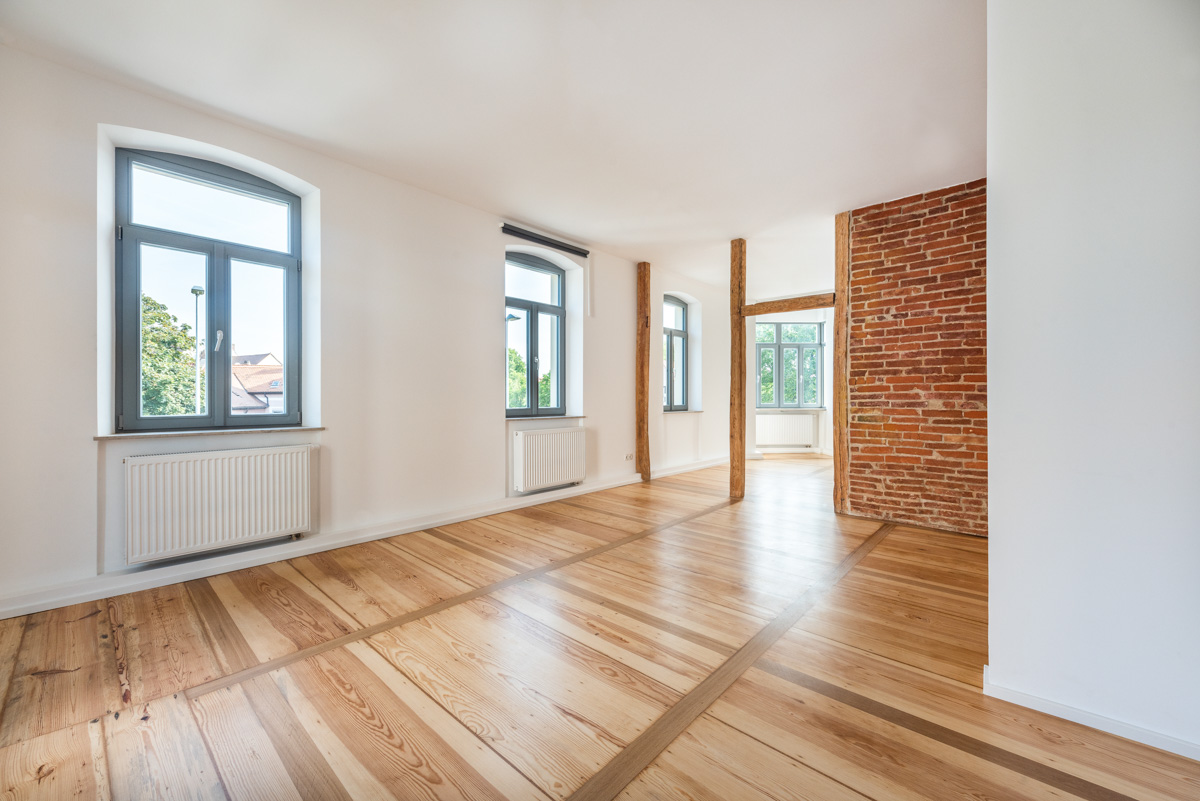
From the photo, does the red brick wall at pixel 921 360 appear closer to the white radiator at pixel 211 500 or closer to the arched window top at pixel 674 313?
the arched window top at pixel 674 313

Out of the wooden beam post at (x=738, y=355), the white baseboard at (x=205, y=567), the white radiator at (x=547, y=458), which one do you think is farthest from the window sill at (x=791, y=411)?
the white baseboard at (x=205, y=567)

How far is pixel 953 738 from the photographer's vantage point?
1541 millimetres

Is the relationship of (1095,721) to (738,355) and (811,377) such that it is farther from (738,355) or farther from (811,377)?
(811,377)

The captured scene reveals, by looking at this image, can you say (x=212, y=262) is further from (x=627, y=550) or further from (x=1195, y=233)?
(x=1195, y=233)

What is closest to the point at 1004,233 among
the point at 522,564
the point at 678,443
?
the point at 522,564

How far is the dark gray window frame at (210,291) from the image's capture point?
2.86 meters

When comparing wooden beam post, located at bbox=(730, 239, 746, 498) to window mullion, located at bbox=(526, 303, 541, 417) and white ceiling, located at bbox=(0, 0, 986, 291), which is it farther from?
window mullion, located at bbox=(526, 303, 541, 417)

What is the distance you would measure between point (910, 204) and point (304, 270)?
508 cm

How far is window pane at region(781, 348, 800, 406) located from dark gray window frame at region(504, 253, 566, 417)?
5.92 m

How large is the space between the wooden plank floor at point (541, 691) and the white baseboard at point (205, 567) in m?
0.10

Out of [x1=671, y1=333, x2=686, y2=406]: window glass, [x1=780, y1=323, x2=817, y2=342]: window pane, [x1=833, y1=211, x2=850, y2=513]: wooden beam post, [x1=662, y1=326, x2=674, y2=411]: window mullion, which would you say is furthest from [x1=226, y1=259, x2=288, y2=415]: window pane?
[x1=780, y1=323, x2=817, y2=342]: window pane

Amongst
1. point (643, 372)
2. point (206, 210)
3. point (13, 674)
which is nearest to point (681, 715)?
point (13, 674)

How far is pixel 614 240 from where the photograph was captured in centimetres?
536

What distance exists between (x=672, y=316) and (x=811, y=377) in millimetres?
4015
